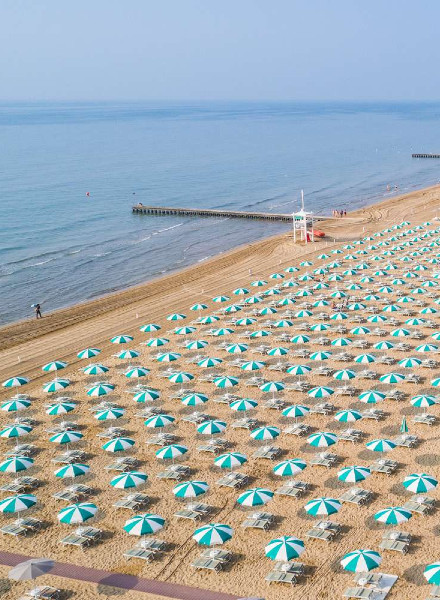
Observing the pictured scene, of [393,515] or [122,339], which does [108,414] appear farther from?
[393,515]

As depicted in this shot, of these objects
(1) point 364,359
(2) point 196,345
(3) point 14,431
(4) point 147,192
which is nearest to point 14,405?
(3) point 14,431

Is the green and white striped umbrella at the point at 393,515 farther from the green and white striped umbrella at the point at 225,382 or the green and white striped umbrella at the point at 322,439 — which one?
the green and white striped umbrella at the point at 225,382

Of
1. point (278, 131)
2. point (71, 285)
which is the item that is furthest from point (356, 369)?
point (278, 131)

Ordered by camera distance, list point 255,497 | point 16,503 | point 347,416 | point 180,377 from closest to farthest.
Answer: point 255,497 < point 16,503 < point 347,416 < point 180,377

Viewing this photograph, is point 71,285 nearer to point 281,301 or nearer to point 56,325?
point 56,325

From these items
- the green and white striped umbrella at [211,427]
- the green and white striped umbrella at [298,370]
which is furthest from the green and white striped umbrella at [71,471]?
the green and white striped umbrella at [298,370]

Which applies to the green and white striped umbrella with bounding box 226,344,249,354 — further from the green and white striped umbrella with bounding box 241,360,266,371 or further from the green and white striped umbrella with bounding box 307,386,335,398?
the green and white striped umbrella with bounding box 307,386,335,398
